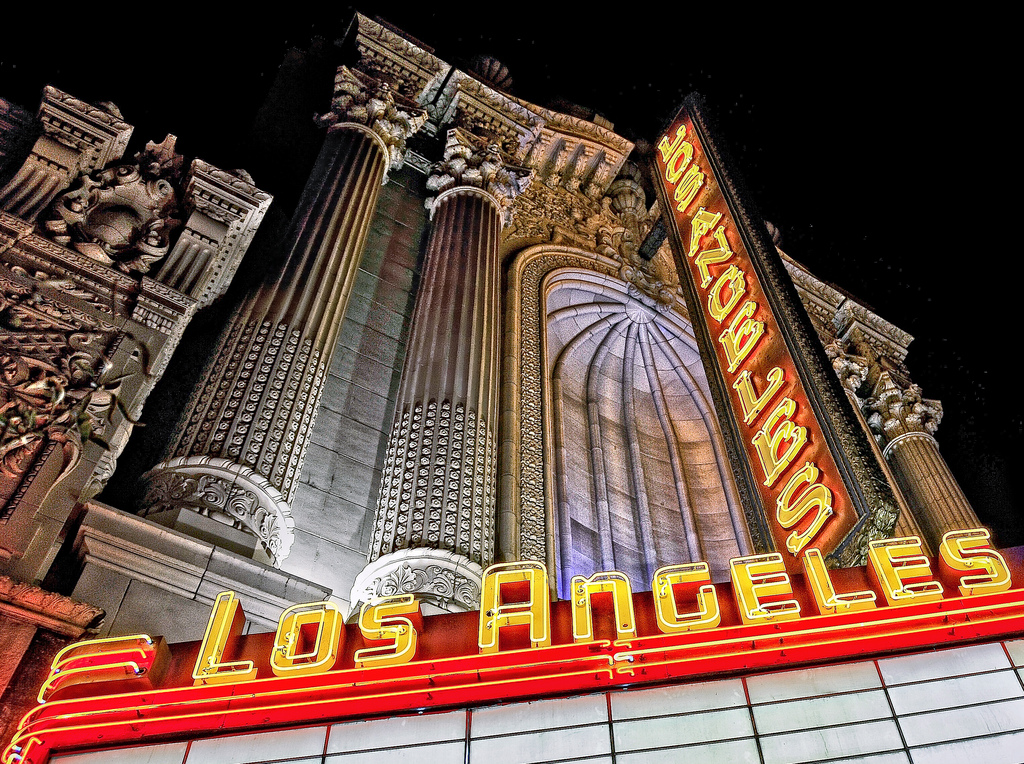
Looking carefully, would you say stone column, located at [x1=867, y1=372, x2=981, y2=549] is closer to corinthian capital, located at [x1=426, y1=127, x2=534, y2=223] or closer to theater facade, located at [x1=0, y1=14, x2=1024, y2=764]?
theater facade, located at [x1=0, y1=14, x2=1024, y2=764]

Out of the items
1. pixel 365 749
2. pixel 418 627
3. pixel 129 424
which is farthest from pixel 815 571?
pixel 129 424

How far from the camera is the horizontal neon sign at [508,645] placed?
23.1 ft

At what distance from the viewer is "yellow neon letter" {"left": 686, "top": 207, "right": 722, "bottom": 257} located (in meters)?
16.8

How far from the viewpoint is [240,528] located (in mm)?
9461

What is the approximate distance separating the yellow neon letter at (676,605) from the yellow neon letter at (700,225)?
9.94 meters

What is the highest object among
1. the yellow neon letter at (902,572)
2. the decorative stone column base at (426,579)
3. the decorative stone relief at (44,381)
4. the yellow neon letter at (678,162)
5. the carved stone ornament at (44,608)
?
the yellow neon letter at (678,162)

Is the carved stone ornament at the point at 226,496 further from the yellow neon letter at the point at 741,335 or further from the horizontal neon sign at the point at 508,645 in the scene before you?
the yellow neon letter at the point at 741,335

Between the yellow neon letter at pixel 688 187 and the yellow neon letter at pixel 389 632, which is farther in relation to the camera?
the yellow neon letter at pixel 688 187

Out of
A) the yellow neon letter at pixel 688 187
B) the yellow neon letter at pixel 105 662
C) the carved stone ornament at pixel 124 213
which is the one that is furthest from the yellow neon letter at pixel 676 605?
the yellow neon letter at pixel 688 187

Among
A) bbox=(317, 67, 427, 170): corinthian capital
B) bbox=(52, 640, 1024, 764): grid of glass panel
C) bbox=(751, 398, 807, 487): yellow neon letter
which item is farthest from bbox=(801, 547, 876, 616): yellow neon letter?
bbox=(317, 67, 427, 170): corinthian capital

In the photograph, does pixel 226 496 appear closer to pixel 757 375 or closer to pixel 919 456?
pixel 757 375

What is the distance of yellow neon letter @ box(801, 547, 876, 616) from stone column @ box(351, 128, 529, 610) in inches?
145

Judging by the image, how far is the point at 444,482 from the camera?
1108cm

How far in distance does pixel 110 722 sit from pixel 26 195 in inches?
300
